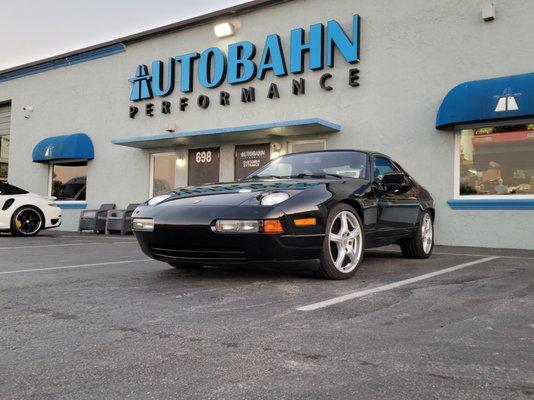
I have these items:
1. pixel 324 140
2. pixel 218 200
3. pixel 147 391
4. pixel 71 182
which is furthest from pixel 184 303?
pixel 71 182

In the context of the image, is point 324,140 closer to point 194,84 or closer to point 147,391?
point 194,84

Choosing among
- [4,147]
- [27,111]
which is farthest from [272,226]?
[4,147]

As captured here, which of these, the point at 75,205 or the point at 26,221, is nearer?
the point at 26,221

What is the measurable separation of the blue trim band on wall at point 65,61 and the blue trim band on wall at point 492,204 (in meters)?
11.1

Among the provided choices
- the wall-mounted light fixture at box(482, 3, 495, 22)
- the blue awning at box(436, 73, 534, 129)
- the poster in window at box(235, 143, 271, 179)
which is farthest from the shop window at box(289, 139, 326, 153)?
the wall-mounted light fixture at box(482, 3, 495, 22)

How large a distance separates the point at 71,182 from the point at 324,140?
31.4ft

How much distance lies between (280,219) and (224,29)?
33.6ft

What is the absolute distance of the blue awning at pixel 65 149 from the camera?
16.0 meters

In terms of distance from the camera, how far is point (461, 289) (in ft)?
13.8

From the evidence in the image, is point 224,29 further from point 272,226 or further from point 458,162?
point 272,226

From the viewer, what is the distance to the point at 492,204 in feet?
31.7

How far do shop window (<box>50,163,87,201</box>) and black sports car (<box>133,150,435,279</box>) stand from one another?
12696 mm

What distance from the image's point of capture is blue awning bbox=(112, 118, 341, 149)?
1095cm

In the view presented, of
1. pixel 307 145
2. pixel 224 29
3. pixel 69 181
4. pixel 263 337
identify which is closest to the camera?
pixel 263 337
